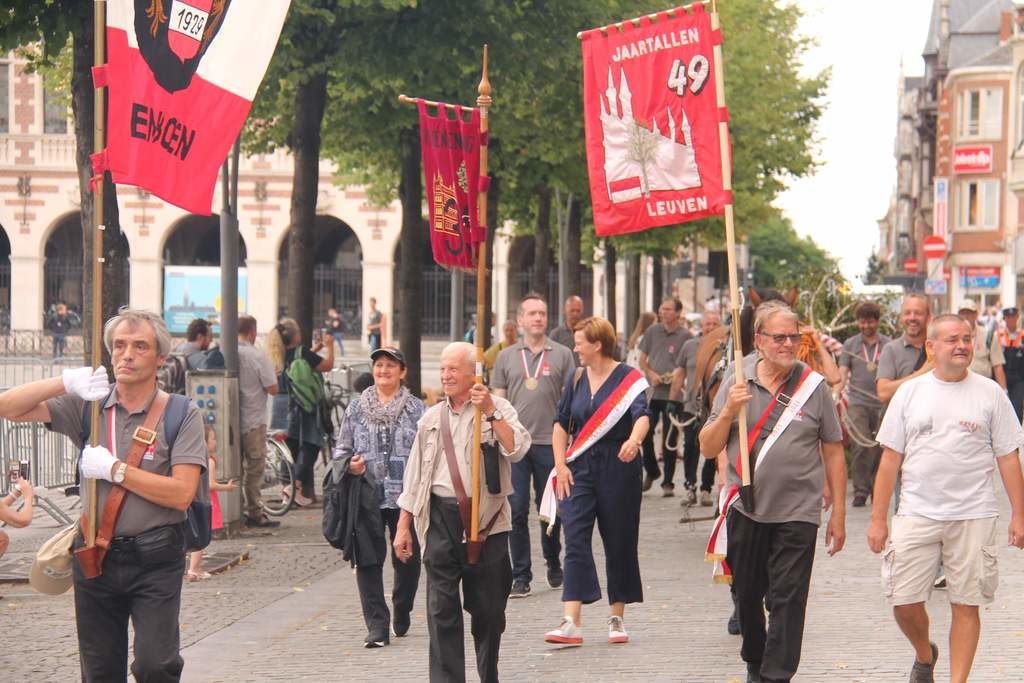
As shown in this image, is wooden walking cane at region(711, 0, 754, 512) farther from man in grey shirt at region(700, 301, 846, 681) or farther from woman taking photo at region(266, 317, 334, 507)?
woman taking photo at region(266, 317, 334, 507)

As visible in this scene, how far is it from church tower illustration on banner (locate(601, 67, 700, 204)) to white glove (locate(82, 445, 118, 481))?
394 centimetres

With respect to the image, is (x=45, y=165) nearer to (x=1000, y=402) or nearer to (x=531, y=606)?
(x=531, y=606)

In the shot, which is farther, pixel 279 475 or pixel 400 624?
pixel 279 475

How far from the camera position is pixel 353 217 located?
55.2m

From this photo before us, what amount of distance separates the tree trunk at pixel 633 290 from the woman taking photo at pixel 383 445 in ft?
104

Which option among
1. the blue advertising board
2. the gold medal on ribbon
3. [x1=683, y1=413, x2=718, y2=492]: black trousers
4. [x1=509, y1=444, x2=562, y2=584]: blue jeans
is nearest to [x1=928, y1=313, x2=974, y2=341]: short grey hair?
[x1=509, y1=444, x2=562, y2=584]: blue jeans

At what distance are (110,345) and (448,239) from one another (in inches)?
130

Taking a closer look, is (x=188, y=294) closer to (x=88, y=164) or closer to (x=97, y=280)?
(x=88, y=164)

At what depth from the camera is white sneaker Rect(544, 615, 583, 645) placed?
8.94m

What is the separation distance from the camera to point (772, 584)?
739cm

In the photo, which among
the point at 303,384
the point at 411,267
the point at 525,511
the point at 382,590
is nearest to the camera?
the point at 382,590

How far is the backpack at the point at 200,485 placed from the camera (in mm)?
5906

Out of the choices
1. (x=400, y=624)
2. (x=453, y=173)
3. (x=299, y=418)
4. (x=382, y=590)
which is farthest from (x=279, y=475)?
(x=453, y=173)

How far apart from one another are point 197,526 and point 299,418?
9557 millimetres
